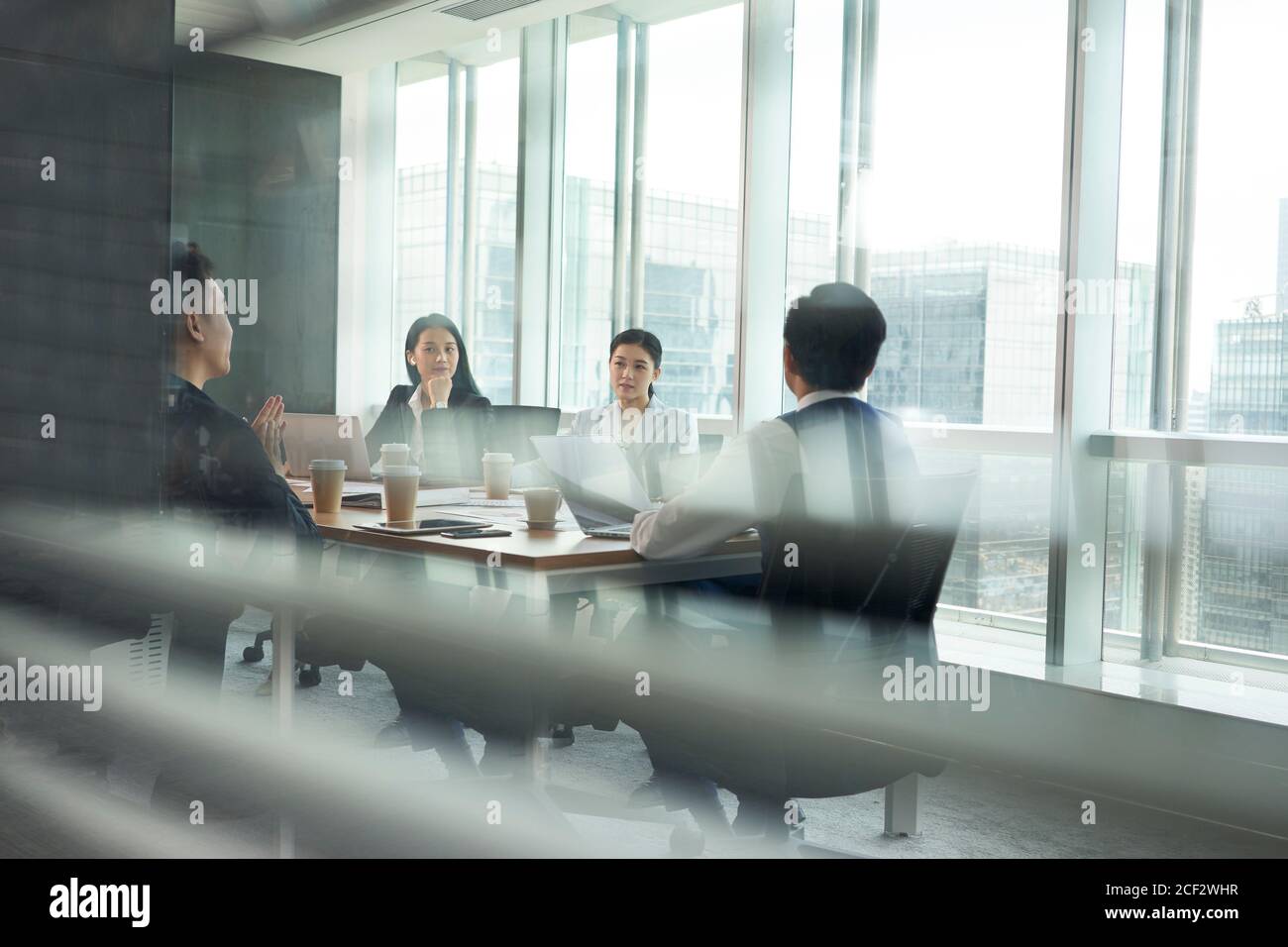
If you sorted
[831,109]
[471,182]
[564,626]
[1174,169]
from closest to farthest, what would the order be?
[564,626]
[1174,169]
[831,109]
[471,182]

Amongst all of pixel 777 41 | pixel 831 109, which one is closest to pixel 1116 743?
pixel 831 109

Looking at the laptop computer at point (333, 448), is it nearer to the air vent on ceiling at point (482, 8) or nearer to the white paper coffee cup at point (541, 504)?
the white paper coffee cup at point (541, 504)

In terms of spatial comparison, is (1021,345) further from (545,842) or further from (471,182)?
(471,182)

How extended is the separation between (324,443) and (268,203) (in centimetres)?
344

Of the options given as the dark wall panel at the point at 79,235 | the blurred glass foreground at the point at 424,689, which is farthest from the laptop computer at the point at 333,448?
the dark wall panel at the point at 79,235

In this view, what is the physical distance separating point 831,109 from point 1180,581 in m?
2.27

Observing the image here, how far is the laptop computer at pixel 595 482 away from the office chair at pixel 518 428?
1691mm

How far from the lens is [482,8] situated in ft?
17.6

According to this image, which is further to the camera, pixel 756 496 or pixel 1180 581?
pixel 1180 581

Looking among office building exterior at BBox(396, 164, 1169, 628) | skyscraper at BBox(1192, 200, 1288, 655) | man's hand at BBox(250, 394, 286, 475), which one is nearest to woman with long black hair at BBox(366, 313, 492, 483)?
man's hand at BBox(250, 394, 286, 475)

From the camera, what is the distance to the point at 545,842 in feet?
7.62

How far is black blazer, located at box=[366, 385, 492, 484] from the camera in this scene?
3986 mm

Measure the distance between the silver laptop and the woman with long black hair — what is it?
569mm

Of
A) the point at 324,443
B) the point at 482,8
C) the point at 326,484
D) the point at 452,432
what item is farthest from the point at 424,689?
the point at 482,8
